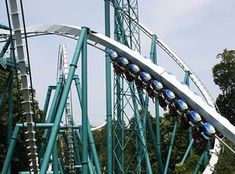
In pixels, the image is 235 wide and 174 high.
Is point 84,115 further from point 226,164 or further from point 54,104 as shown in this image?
point 226,164

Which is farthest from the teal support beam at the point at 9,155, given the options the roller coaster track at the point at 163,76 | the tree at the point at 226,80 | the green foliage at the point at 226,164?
the tree at the point at 226,80

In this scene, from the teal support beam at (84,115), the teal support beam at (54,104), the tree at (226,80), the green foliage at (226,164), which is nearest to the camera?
the teal support beam at (84,115)

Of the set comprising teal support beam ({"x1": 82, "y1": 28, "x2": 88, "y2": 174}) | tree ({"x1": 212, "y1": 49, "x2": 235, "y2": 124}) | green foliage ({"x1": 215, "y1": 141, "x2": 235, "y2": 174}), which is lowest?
green foliage ({"x1": 215, "y1": 141, "x2": 235, "y2": 174})

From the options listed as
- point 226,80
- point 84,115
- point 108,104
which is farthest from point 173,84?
point 226,80

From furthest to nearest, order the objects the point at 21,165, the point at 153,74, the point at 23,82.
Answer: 1. the point at 21,165
2. the point at 153,74
3. the point at 23,82

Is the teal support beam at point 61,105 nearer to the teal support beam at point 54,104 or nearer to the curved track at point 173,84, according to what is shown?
the curved track at point 173,84

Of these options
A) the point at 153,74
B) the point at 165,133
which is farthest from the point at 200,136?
the point at 165,133

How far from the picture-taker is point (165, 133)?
1309 inches

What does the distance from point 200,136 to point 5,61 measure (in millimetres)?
6400

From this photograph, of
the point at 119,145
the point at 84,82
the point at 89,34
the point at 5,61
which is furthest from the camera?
the point at 119,145

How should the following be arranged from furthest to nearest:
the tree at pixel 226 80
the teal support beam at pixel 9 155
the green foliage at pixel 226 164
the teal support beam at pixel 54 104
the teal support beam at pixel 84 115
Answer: the tree at pixel 226 80 → the green foliage at pixel 226 164 → the teal support beam at pixel 54 104 → the teal support beam at pixel 9 155 → the teal support beam at pixel 84 115

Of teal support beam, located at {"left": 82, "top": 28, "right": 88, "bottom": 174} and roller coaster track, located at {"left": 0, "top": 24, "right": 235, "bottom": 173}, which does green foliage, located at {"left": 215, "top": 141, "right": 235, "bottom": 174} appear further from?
teal support beam, located at {"left": 82, "top": 28, "right": 88, "bottom": 174}

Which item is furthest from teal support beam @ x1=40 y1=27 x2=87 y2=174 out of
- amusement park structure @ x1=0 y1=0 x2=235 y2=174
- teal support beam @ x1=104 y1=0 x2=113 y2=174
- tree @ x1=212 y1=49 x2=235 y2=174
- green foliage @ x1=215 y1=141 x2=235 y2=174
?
tree @ x1=212 y1=49 x2=235 y2=174

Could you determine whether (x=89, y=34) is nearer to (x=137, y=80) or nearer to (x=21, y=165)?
(x=137, y=80)
